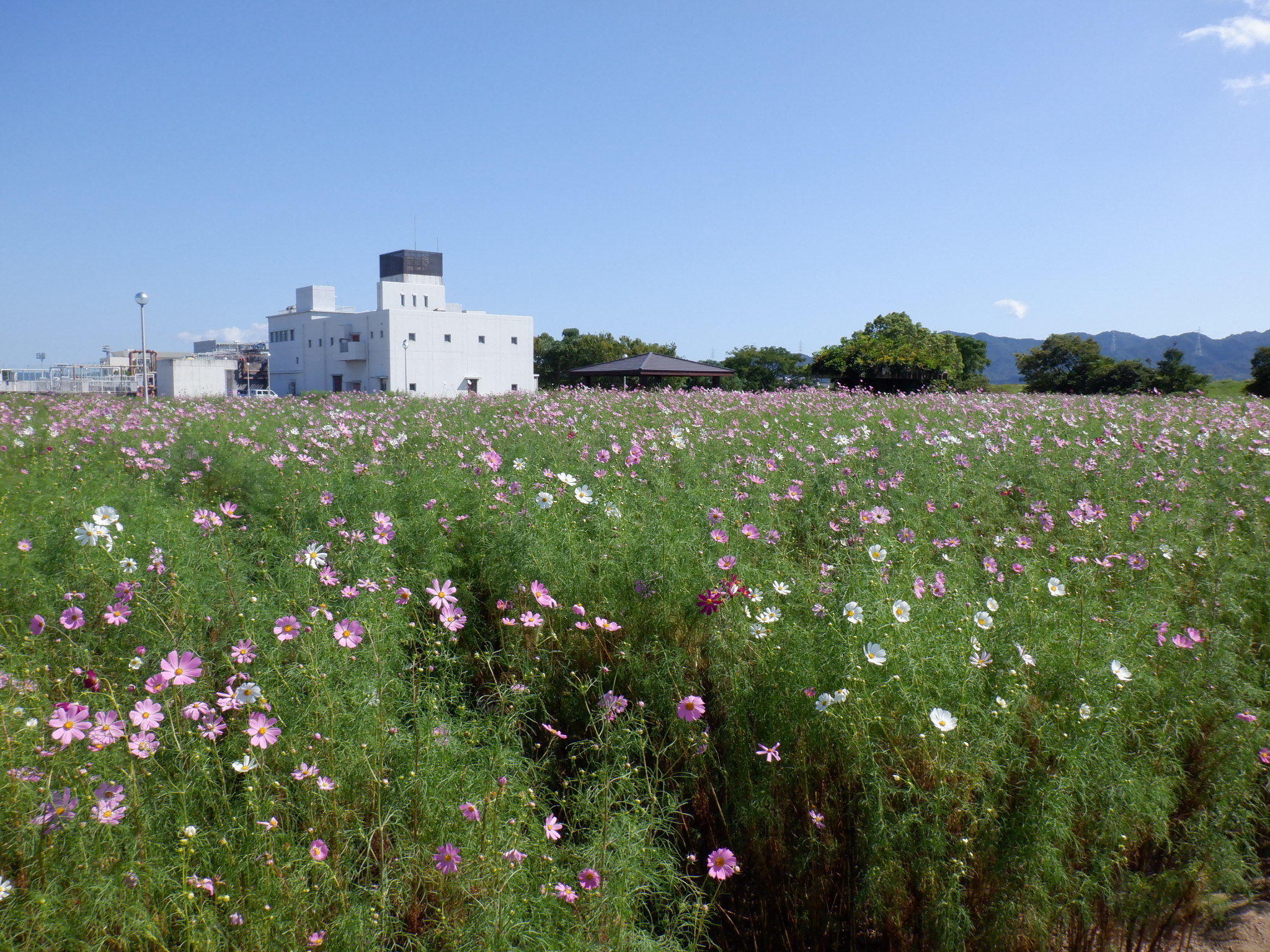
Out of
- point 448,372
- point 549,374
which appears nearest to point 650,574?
point 448,372

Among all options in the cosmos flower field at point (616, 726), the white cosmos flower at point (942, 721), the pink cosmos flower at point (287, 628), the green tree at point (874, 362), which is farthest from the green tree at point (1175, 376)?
the pink cosmos flower at point (287, 628)

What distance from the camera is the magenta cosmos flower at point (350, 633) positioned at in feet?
6.90

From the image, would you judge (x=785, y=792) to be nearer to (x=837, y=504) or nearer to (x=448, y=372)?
(x=837, y=504)

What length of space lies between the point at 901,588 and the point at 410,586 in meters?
1.91

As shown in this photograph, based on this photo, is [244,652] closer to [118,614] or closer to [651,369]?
[118,614]

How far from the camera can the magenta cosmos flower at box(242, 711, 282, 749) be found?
190 centimetres

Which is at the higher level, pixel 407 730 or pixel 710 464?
pixel 710 464

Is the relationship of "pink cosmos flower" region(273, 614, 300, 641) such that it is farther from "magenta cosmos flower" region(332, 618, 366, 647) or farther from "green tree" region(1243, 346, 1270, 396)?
"green tree" region(1243, 346, 1270, 396)

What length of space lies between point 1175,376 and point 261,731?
27587mm

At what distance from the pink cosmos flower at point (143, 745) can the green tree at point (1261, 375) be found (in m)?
24.9

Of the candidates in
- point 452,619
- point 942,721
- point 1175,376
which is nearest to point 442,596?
point 452,619

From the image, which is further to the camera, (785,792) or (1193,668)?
(1193,668)

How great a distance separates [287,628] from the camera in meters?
2.24

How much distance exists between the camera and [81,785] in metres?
1.70
